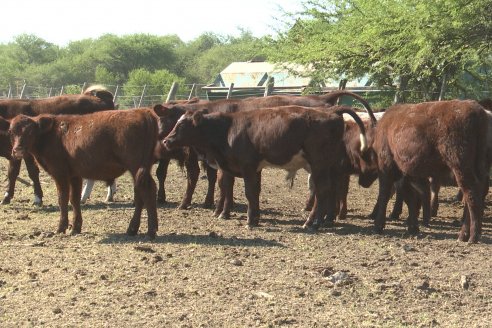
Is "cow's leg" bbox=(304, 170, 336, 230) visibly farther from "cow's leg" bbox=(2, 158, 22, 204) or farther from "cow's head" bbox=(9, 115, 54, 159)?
"cow's leg" bbox=(2, 158, 22, 204)

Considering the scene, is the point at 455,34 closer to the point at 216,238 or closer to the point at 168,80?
the point at 216,238

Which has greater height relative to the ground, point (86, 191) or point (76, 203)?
point (76, 203)

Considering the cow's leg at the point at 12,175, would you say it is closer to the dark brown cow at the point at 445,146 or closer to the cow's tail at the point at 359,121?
the cow's tail at the point at 359,121

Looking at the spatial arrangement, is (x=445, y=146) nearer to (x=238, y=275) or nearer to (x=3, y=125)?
(x=238, y=275)

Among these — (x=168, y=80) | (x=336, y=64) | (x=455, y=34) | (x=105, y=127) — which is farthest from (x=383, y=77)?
(x=168, y=80)

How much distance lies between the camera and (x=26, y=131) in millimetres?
10281

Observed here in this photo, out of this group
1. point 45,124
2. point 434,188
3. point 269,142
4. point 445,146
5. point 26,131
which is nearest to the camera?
point 445,146

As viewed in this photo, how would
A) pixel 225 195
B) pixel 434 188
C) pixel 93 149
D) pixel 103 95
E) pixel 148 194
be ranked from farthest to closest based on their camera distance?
pixel 103 95, pixel 434 188, pixel 225 195, pixel 93 149, pixel 148 194

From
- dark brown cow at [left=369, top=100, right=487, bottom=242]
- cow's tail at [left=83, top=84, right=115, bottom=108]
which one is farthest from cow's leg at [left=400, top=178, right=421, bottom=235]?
cow's tail at [left=83, top=84, right=115, bottom=108]

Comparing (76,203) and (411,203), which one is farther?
(411,203)

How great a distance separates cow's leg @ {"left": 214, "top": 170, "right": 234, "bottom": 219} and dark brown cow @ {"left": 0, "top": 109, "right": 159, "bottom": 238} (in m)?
1.95

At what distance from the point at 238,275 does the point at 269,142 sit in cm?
349

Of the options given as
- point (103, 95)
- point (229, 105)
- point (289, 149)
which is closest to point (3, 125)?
point (229, 105)

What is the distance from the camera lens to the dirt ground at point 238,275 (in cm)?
650
